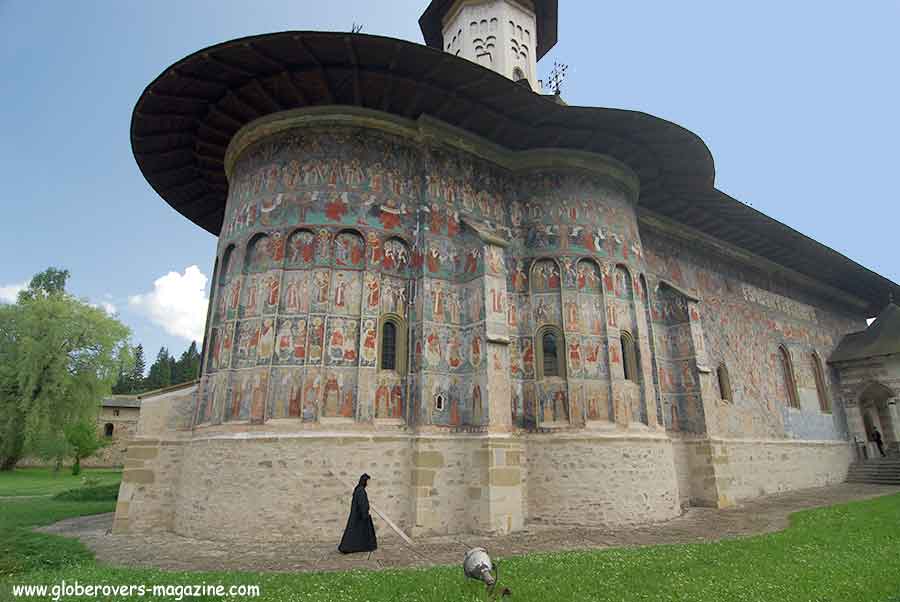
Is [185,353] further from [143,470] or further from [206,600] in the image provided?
[206,600]

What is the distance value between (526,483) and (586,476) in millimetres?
1316

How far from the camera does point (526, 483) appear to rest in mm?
10930

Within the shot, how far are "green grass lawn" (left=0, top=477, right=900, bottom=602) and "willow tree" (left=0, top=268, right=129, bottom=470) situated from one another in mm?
19262

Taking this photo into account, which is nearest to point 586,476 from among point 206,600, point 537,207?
point 537,207

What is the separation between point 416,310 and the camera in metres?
10.8

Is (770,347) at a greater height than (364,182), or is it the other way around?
(364,182)

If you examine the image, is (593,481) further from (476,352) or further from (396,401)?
(396,401)

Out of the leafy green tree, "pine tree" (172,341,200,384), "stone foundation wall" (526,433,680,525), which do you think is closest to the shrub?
the leafy green tree

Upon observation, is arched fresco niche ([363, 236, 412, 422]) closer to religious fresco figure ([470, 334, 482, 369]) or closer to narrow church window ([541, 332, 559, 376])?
religious fresco figure ([470, 334, 482, 369])

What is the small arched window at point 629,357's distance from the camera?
486 inches

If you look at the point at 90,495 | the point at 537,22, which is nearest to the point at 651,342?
the point at 537,22

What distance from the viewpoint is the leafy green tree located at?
80.7 ft

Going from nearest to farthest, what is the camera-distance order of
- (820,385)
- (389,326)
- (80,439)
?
1. (389,326)
2. (820,385)
3. (80,439)

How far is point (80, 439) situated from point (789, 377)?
33.5 meters
